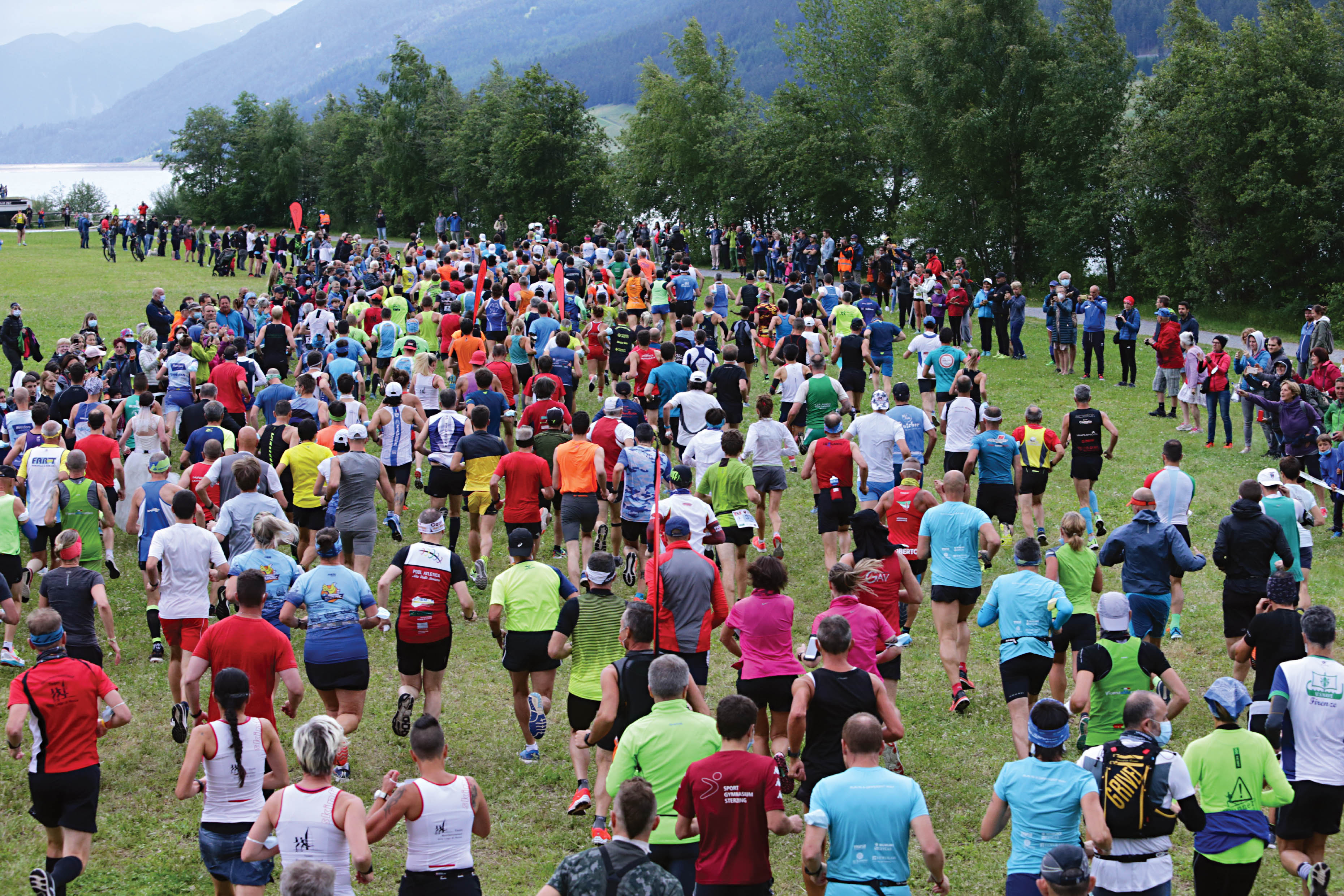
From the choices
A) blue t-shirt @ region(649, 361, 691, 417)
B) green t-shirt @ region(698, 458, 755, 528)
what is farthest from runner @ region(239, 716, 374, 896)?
blue t-shirt @ region(649, 361, 691, 417)

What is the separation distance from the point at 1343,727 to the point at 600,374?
49.1 ft

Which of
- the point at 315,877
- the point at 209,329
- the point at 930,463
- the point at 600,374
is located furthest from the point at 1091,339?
the point at 315,877

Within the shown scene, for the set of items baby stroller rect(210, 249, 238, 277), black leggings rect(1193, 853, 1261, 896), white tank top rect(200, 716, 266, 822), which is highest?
baby stroller rect(210, 249, 238, 277)

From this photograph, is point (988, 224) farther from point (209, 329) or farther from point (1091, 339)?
point (209, 329)

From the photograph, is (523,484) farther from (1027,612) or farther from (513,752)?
(1027,612)

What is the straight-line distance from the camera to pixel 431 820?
602 centimetres

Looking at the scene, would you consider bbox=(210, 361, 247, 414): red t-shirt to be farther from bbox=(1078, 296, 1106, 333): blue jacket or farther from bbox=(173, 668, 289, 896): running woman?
bbox=(1078, 296, 1106, 333): blue jacket

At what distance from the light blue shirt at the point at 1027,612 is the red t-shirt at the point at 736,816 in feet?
11.0

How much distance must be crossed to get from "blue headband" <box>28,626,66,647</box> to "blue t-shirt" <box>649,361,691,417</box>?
30.6 ft

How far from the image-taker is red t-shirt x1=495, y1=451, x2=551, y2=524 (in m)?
11.9

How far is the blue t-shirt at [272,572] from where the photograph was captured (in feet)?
29.7

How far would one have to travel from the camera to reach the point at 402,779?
9.38 metres

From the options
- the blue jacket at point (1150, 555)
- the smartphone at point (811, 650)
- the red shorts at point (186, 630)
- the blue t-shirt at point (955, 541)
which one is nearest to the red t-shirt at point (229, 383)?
the red shorts at point (186, 630)

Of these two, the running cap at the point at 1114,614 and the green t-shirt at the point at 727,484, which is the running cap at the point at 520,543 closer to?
the green t-shirt at the point at 727,484
